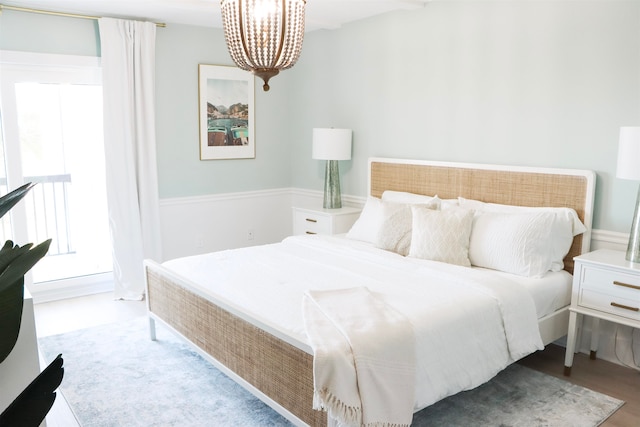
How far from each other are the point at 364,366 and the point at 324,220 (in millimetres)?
2645

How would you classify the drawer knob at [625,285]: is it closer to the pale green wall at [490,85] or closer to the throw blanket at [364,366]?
the pale green wall at [490,85]

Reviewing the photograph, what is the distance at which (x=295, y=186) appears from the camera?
226 inches

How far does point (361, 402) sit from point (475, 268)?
1545mm

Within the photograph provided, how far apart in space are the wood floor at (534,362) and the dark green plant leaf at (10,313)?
199cm

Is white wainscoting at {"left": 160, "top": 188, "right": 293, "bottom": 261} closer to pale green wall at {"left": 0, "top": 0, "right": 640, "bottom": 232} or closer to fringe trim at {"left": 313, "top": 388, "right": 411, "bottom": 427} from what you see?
pale green wall at {"left": 0, "top": 0, "right": 640, "bottom": 232}

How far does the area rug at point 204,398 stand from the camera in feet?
8.63

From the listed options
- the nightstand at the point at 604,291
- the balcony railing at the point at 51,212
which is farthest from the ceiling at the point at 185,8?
the nightstand at the point at 604,291

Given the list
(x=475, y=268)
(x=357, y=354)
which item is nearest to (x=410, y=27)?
(x=475, y=268)

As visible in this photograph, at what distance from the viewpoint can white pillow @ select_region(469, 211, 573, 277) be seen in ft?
10.3

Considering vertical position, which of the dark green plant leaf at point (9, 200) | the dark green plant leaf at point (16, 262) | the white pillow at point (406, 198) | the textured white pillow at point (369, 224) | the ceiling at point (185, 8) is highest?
the ceiling at point (185, 8)

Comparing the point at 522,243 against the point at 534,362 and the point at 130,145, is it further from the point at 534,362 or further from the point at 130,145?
the point at 130,145

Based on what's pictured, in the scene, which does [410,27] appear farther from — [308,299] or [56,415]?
[56,415]

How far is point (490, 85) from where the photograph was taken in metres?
3.79

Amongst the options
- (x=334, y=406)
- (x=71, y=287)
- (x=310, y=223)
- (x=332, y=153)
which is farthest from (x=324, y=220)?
(x=334, y=406)
